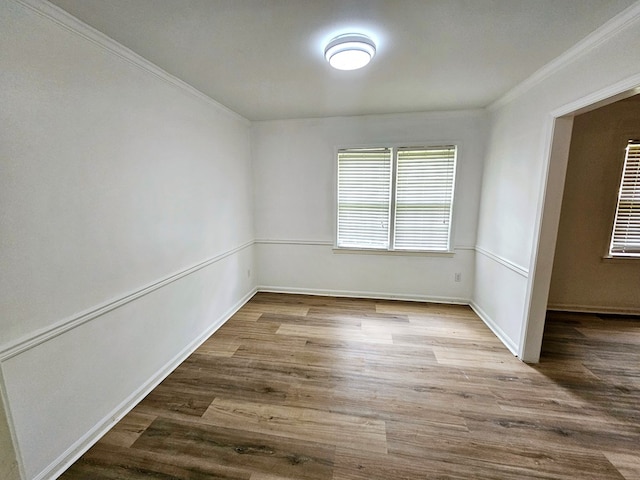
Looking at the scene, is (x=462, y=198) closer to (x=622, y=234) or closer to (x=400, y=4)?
(x=622, y=234)

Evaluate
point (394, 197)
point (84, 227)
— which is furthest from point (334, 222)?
point (84, 227)

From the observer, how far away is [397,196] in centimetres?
354

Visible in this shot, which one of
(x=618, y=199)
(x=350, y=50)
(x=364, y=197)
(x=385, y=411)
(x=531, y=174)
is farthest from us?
(x=364, y=197)

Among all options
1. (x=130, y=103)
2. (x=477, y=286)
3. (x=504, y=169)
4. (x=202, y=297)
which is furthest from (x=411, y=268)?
(x=130, y=103)

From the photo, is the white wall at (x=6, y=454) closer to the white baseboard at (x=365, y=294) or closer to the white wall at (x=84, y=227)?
the white wall at (x=84, y=227)

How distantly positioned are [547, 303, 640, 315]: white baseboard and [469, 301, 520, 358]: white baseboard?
976 millimetres

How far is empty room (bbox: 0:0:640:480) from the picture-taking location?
1.40 m

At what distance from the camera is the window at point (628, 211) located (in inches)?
119

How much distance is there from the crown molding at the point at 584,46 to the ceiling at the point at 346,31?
0.05 m

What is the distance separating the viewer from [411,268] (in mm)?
3670

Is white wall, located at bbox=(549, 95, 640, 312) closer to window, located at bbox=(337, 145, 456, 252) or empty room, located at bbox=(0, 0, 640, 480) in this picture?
empty room, located at bbox=(0, 0, 640, 480)

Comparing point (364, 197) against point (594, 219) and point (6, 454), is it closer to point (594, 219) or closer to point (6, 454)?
point (594, 219)

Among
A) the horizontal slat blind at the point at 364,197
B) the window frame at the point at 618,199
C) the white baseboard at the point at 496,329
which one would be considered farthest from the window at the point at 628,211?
the horizontal slat blind at the point at 364,197

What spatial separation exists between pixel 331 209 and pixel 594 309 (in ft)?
11.6
